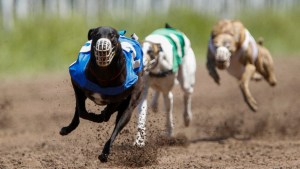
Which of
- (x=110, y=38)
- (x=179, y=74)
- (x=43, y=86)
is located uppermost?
(x=110, y=38)

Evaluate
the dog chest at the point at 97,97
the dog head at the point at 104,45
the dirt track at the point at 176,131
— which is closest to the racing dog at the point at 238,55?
the dirt track at the point at 176,131

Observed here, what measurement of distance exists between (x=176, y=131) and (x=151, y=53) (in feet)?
6.11

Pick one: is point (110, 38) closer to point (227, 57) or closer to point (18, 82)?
point (227, 57)

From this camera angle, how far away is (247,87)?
956 centimetres

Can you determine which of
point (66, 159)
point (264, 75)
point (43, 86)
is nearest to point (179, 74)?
point (264, 75)

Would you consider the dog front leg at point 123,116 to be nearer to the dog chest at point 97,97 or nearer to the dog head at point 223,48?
the dog chest at point 97,97

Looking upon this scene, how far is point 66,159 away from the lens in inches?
291

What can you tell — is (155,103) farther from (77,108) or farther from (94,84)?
(94,84)

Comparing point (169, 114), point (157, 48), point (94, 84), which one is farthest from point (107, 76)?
point (169, 114)

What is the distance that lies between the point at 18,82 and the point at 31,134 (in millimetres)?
3901

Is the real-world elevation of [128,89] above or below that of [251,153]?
above

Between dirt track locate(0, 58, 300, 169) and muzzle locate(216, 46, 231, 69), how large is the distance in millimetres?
847

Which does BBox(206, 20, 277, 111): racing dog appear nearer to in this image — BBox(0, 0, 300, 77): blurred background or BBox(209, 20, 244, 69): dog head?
BBox(209, 20, 244, 69): dog head

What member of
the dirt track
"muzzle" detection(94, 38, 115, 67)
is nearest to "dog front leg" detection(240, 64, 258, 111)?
the dirt track
